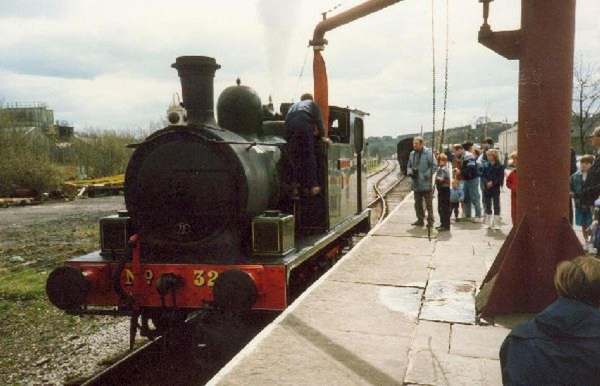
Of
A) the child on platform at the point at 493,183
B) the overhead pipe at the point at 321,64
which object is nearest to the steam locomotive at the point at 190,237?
the overhead pipe at the point at 321,64

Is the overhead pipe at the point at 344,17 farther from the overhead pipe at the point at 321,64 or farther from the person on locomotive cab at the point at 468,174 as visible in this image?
the person on locomotive cab at the point at 468,174

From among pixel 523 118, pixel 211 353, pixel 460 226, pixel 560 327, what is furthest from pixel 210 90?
pixel 460 226

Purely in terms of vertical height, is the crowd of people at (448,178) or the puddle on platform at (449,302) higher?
the crowd of people at (448,178)

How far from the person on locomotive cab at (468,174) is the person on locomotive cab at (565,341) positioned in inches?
331

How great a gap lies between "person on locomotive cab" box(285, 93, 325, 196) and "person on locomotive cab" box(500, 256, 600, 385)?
3.80 metres

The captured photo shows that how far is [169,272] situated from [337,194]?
3.06 metres

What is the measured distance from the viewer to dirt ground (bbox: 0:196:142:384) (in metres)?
5.25

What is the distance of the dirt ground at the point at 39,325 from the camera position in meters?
5.25

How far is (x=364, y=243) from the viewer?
862 cm

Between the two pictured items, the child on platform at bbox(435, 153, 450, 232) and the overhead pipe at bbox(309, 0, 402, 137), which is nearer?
the overhead pipe at bbox(309, 0, 402, 137)

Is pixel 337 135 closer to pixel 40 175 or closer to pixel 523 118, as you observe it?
pixel 523 118

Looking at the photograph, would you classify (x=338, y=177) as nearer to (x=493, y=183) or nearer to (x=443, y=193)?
(x=443, y=193)

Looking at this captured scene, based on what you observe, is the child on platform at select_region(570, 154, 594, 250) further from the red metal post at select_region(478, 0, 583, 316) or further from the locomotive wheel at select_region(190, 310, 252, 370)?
the locomotive wheel at select_region(190, 310, 252, 370)

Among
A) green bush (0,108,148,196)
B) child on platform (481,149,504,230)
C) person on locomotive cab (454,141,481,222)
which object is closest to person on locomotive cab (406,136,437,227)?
person on locomotive cab (454,141,481,222)
